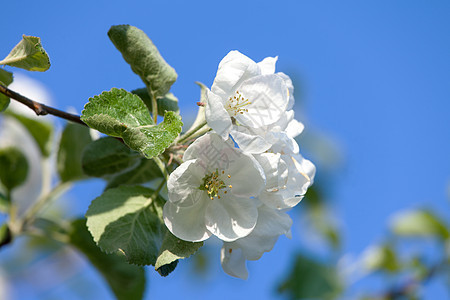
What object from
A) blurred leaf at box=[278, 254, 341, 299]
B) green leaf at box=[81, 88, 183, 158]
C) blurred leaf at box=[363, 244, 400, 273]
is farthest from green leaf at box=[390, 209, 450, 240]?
green leaf at box=[81, 88, 183, 158]

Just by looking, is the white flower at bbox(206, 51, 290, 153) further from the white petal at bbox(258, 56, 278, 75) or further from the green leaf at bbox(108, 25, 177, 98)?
the green leaf at bbox(108, 25, 177, 98)

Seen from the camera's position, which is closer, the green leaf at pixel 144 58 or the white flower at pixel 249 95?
the white flower at pixel 249 95

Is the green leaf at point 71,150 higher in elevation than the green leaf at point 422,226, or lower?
higher

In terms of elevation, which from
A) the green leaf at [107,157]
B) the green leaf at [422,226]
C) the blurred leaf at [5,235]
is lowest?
the green leaf at [422,226]

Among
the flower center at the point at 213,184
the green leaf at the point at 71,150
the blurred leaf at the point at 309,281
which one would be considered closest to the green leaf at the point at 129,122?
the flower center at the point at 213,184

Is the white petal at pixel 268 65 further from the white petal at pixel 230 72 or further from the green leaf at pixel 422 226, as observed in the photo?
the green leaf at pixel 422 226

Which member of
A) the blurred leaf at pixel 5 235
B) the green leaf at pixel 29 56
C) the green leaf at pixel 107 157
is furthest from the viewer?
the blurred leaf at pixel 5 235

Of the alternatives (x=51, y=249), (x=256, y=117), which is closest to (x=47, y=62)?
(x=256, y=117)

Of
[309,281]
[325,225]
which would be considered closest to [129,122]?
[309,281]
